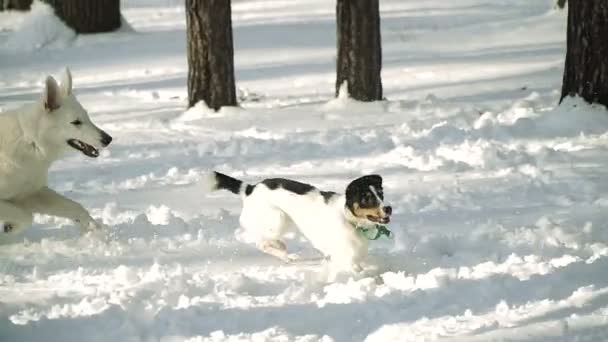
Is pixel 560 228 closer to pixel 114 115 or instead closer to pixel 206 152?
pixel 206 152

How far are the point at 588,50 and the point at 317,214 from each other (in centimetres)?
468

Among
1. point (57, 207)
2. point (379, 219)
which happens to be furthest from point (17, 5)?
point (379, 219)

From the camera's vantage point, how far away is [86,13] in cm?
1603

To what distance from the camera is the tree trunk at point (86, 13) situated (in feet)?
52.3

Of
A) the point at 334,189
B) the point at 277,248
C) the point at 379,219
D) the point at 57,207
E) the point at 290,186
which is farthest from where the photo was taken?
the point at 334,189

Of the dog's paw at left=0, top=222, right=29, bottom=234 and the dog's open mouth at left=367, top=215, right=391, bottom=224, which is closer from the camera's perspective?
the dog's open mouth at left=367, top=215, right=391, bottom=224

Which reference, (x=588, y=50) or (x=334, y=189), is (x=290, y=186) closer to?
(x=334, y=189)

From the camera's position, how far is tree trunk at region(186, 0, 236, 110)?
10.0 meters

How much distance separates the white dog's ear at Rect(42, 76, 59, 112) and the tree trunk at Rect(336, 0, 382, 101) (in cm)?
483

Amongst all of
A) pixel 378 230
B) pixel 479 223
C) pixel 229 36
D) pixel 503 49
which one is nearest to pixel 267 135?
pixel 229 36

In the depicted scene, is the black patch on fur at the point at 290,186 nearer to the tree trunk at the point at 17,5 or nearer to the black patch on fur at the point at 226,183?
the black patch on fur at the point at 226,183

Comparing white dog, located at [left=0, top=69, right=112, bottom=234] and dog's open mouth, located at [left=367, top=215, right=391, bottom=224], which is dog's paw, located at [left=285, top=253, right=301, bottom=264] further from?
white dog, located at [left=0, top=69, right=112, bottom=234]

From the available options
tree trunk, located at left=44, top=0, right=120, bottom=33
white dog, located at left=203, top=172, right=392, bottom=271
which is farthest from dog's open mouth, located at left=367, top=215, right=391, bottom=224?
tree trunk, located at left=44, top=0, right=120, bottom=33

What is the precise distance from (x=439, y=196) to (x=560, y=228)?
3.99 ft
